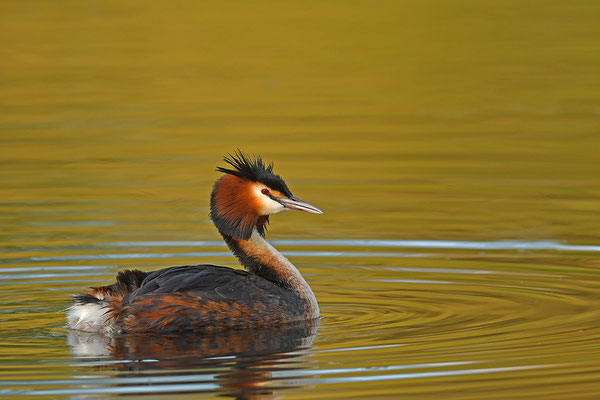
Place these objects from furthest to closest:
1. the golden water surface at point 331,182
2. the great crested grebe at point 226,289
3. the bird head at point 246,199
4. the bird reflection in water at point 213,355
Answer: the bird head at point 246,199
the great crested grebe at point 226,289
the golden water surface at point 331,182
the bird reflection in water at point 213,355

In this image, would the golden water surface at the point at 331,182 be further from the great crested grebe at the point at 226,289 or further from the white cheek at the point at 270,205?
the white cheek at the point at 270,205

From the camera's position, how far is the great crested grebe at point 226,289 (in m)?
9.18

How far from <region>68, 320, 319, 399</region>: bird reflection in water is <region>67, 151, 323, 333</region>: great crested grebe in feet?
0.30

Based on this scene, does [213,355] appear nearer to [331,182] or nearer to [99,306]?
[99,306]

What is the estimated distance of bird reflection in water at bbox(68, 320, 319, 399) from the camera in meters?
7.73

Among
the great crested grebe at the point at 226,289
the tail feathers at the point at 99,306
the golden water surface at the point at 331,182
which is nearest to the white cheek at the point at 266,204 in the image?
the great crested grebe at the point at 226,289

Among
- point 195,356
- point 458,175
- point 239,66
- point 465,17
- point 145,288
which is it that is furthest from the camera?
point 465,17

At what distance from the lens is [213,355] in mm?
8445

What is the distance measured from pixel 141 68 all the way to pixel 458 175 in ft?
29.6

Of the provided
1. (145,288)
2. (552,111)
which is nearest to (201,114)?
(552,111)

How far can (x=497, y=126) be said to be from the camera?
17531 mm

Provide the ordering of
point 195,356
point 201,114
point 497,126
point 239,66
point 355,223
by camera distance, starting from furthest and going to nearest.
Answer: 1. point 239,66
2. point 201,114
3. point 497,126
4. point 355,223
5. point 195,356

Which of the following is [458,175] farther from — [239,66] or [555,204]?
[239,66]

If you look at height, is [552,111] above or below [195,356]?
above
